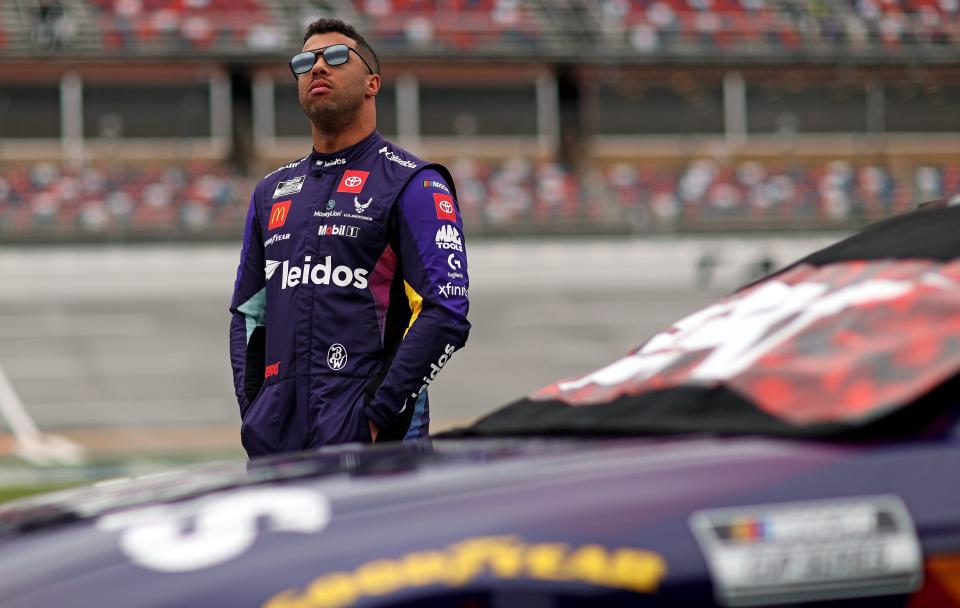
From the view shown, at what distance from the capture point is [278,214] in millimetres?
3479

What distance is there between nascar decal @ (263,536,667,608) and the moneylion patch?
0.08 metres

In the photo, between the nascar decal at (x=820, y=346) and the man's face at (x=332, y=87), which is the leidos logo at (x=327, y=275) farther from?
the nascar decal at (x=820, y=346)

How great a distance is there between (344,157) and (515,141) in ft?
115

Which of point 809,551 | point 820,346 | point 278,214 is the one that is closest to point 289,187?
point 278,214

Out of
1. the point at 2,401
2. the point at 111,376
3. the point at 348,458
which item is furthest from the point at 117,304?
the point at 348,458

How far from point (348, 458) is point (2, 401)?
Answer: 18083 mm

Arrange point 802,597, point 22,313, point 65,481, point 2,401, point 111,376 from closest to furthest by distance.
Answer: point 802,597 < point 65,481 < point 2,401 < point 111,376 < point 22,313

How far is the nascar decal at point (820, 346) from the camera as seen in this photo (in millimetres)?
1822

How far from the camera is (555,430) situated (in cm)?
217

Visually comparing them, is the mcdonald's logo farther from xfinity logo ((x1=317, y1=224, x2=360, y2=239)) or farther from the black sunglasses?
the black sunglasses

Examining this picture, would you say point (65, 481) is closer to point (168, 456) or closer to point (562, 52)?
point (168, 456)

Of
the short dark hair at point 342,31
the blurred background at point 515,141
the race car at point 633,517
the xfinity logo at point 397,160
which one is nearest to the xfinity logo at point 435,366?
the xfinity logo at point 397,160

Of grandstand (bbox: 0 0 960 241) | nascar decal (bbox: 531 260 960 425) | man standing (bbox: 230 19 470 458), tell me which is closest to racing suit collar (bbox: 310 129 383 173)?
man standing (bbox: 230 19 470 458)

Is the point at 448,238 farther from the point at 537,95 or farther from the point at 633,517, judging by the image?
the point at 537,95
